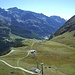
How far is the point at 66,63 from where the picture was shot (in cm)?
14162

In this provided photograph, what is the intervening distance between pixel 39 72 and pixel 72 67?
30574mm

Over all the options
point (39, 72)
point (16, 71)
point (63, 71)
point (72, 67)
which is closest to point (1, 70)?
point (16, 71)

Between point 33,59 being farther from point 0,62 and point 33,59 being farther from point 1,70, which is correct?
point 1,70

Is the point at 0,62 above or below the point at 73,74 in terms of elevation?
above

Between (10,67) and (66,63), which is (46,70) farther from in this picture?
(66,63)

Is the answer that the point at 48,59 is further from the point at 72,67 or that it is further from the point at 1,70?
the point at 1,70

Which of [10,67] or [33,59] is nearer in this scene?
[10,67]

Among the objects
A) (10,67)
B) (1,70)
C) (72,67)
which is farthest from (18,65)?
(72,67)

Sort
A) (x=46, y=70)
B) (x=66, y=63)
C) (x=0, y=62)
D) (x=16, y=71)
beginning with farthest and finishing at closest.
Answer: (x=66, y=63) → (x=0, y=62) → (x=46, y=70) → (x=16, y=71)

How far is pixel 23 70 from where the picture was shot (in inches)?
4368

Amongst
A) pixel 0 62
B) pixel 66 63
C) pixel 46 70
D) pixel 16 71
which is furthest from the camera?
pixel 66 63

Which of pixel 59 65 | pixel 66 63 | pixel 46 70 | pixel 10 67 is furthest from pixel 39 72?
pixel 66 63

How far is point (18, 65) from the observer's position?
121m

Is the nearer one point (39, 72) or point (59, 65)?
point (39, 72)
